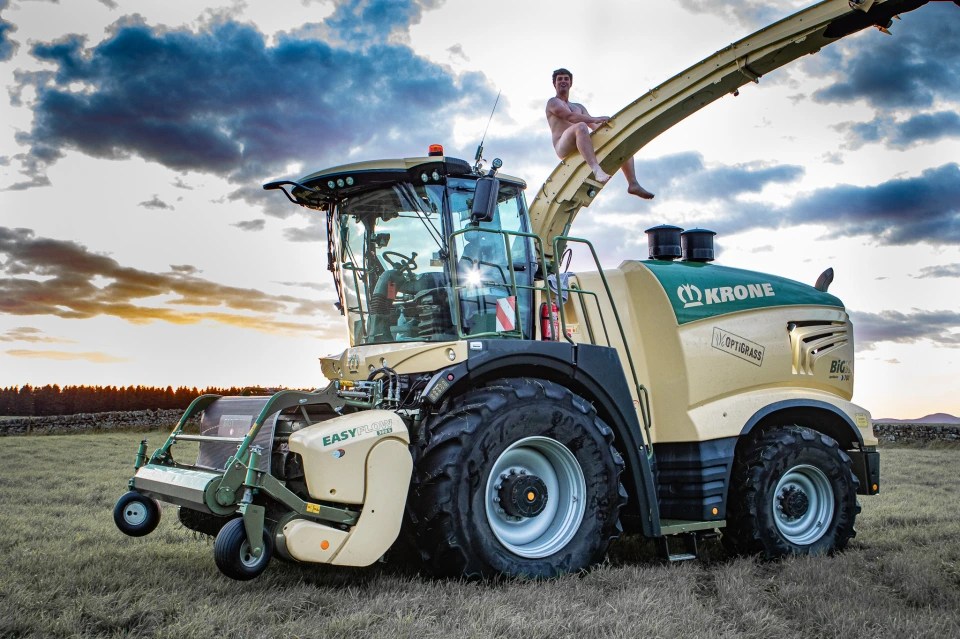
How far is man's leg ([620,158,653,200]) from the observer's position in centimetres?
898

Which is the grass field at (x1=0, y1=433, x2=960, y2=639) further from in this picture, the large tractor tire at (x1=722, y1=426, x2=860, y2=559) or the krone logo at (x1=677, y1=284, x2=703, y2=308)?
the krone logo at (x1=677, y1=284, x2=703, y2=308)

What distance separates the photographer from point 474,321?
253 inches

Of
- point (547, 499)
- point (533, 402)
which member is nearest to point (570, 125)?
point (533, 402)

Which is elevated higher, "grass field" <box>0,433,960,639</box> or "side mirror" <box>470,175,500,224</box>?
"side mirror" <box>470,175,500,224</box>

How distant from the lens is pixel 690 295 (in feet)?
25.2

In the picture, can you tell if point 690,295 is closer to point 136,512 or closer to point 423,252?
point 423,252

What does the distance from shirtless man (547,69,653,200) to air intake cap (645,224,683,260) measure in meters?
0.74

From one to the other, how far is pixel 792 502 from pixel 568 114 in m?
4.37

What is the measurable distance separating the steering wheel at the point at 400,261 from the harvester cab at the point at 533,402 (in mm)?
14

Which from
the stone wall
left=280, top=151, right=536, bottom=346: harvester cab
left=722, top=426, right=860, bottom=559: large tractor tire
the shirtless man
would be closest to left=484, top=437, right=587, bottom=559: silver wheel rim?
left=280, top=151, right=536, bottom=346: harvester cab

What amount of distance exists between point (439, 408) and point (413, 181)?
185 centimetres

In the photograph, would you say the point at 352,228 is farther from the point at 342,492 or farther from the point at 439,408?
the point at 342,492

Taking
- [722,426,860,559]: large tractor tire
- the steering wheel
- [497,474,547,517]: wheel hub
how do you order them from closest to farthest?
[497,474,547,517]: wheel hub → the steering wheel → [722,426,860,559]: large tractor tire

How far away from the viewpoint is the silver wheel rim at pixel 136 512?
602cm
